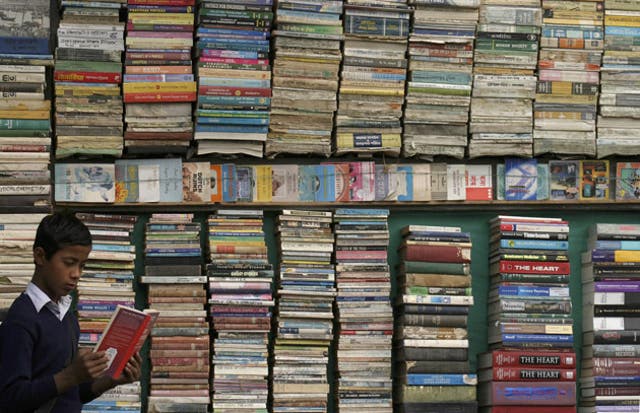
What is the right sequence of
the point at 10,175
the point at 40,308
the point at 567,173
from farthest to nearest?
1. the point at 567,173
2. the point at 10,175
3. the point at 40,308

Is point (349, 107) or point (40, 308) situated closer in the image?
point (40, 308)

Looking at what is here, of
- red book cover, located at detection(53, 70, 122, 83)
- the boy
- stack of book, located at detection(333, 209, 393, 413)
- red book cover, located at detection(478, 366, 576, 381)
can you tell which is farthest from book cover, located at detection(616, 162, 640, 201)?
the boy

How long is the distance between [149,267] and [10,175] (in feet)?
2.55

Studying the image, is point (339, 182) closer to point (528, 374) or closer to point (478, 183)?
point (478, 183)

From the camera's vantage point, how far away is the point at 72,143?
6777 mm

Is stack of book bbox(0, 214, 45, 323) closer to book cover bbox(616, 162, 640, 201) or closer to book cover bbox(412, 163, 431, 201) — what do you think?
book cover bbox(412, 163, 431, 201)

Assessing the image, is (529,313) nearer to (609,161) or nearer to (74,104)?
(609,161)

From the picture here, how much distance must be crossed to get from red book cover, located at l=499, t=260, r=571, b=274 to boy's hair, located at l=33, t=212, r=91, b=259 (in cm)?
344

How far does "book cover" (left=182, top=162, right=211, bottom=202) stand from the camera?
22.7 feet

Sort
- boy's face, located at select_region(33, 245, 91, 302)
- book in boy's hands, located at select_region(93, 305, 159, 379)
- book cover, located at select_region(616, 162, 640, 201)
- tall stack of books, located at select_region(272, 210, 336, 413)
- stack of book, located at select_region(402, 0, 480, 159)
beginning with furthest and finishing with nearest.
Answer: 1. book cover, located at select_region(616, 162, 640, 201)
2. stack of book, located at select_region(402, 0, 480, 159)
3. tall stack of books, located at select_region(272, 210, 336, 413)
4. book in boy's hands, located at select_region(93, 305, 159, 379)
5. boy's face, located at select_region(33, 245, 91, 302)

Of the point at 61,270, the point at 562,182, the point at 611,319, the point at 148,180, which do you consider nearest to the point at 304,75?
the point at 148,180

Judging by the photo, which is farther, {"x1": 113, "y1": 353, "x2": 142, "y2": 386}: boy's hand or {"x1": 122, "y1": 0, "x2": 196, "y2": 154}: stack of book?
{"x1": 122, "y1": 0, "x2": 196, "y2": 154}: stack of book

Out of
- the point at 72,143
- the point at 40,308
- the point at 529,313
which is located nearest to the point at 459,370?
the point at 529,313

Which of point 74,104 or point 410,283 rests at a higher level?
point 74,104
